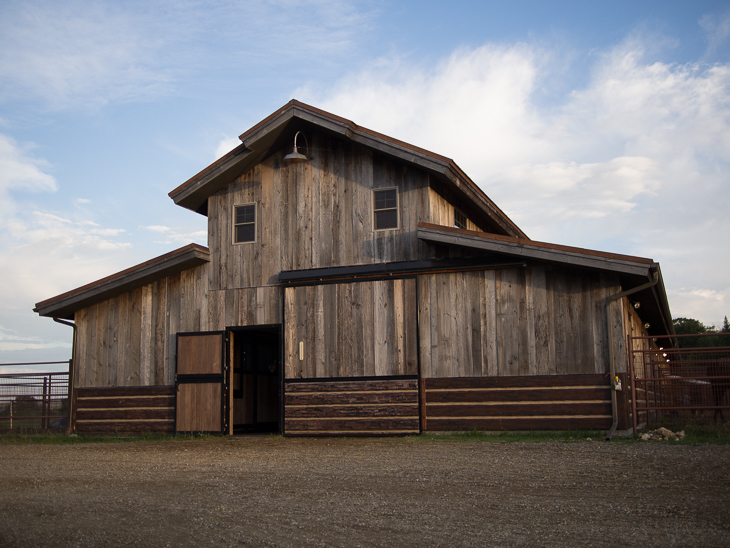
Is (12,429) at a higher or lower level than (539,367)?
lower

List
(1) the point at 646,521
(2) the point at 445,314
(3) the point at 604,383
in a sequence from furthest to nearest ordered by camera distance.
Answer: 1. (2) the point at 445,314
2. (3) the point at 604,383
3. (1) the point at 646,521

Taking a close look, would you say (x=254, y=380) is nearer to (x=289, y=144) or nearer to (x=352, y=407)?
(x=352, y=407)

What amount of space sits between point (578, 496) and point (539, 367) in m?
5.97

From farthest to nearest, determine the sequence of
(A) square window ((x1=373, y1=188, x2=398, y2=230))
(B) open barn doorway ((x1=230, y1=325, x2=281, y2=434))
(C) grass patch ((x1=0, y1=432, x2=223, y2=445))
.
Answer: (B) open barn doorway ((x1=230, y1=325, x2=281, y2=434)), (C) grass patch ((x1=0, y1=432, x2=223, y2=445)), (A) square window ((x1=373, y1=188, x2=398, y2=230))

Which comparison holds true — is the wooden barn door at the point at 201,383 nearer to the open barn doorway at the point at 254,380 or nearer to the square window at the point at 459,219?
the open barn doorway at the point at 254,380

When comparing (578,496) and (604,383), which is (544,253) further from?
(578,496)

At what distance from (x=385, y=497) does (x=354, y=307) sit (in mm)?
7298

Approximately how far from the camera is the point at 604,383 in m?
12.2

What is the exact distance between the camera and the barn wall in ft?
46.8

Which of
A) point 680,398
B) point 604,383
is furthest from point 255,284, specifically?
point 680,398

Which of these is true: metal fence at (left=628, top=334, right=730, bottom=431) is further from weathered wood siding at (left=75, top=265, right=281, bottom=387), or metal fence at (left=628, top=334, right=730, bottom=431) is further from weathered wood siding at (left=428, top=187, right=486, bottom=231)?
weathered wood siding at (left=75, top=265, right=281, bottom=387)

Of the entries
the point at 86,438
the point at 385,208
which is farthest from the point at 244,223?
the point at 86,438

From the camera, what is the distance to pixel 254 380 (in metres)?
18.4

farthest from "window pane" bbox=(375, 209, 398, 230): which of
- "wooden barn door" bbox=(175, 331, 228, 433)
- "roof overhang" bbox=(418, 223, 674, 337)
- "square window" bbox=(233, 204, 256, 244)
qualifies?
"wooden barn door" bbox=(175, 331, 228, 433)
